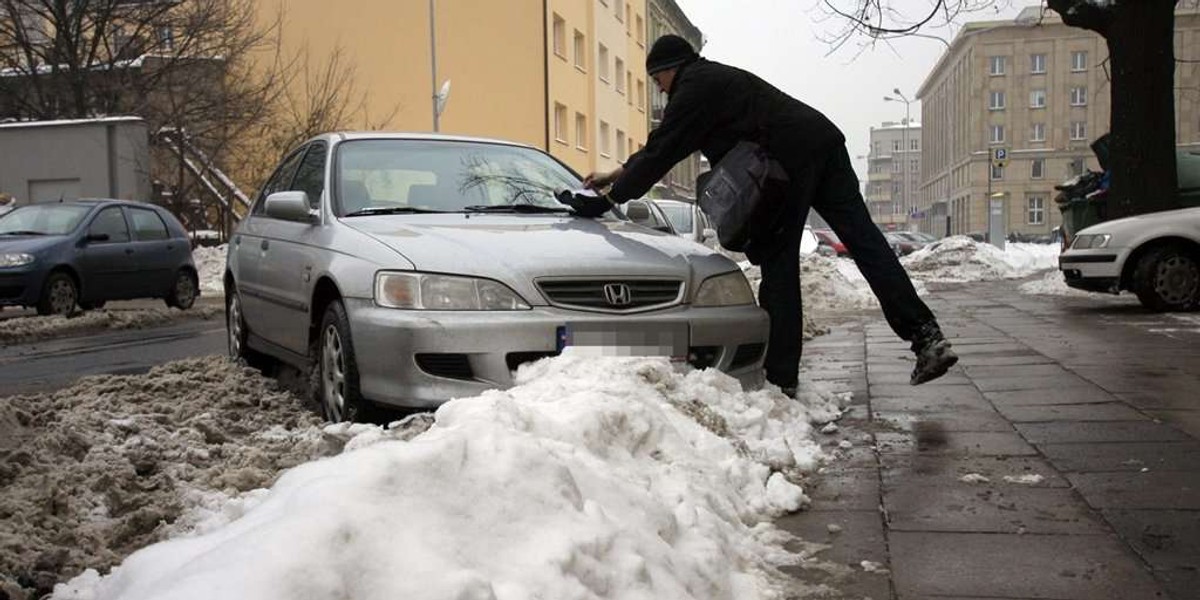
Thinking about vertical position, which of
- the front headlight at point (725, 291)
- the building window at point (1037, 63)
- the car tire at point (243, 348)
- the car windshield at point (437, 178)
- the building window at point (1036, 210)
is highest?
the building window at point (1037, 63)

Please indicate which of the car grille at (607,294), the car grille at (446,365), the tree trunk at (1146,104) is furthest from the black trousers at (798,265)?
the tree trunk at (1146,104)

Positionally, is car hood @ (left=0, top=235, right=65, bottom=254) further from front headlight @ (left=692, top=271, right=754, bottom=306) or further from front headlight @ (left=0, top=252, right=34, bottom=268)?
front headlight @ (left=692, top=271, right=754, bottom=306)

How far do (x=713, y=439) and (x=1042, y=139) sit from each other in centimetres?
9143

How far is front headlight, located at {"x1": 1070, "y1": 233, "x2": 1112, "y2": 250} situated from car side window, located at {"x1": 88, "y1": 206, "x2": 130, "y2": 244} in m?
11.4

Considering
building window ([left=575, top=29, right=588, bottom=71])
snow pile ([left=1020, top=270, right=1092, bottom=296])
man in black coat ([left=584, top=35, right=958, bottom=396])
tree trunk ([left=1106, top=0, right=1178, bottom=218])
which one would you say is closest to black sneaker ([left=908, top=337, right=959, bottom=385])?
man in black coat ([left=584, top=35, right=958, bottom=396])

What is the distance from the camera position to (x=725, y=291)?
15.6ft

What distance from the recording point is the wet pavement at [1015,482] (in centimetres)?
285

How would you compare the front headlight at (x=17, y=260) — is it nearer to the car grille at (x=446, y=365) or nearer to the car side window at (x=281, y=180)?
the car side window at (x=281, y=180)

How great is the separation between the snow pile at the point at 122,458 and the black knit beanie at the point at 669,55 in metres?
2.46

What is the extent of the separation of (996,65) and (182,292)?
84018mm

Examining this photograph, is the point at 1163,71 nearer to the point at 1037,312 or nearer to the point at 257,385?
the point at 1037,312

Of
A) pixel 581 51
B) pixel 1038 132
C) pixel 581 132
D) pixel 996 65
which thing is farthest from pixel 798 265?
pixel 1038 132

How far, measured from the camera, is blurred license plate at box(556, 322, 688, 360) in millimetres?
4137

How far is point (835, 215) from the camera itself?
5355 millimetres
